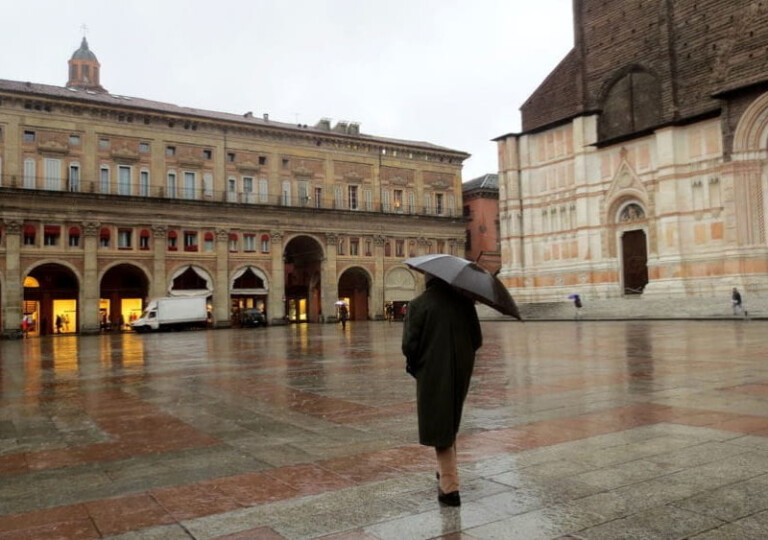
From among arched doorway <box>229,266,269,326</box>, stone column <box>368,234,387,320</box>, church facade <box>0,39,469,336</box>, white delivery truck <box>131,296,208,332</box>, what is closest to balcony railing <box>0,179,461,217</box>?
church facade <box>0,39,469,336</box>

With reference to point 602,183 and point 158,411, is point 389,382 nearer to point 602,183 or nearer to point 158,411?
point 158,411

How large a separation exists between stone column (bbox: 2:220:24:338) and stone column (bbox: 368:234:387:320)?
81.8ft

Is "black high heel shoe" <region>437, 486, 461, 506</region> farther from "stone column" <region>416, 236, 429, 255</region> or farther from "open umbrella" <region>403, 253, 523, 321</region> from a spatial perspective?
"stone column" <region>416, 236, 429, 255</region>

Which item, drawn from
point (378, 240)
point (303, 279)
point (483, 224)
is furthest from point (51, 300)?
point (483, 224)

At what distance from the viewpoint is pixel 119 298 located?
46.4 m

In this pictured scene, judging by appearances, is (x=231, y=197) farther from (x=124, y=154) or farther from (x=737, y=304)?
(x=737, y=304)

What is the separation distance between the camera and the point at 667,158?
33.8m

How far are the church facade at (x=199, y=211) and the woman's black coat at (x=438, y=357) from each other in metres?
41.4

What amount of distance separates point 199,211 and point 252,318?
8.59 meters

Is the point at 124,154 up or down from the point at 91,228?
up

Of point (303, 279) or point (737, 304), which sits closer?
point (737, 304)

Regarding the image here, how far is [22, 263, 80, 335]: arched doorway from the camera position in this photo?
43719mm

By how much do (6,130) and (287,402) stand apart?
39.9 m

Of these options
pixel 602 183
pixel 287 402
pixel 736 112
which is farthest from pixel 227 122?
pixel 287 402
